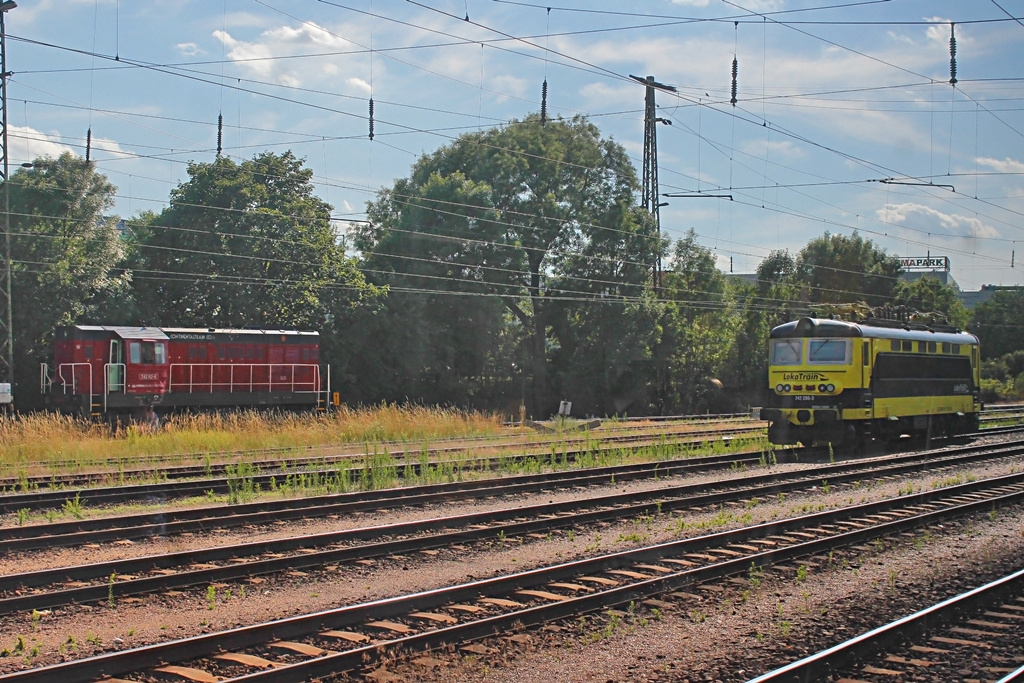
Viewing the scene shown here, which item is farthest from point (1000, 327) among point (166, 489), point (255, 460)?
point (166, 489)

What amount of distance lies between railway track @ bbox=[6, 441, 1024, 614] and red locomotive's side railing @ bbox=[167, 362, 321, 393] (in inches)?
736

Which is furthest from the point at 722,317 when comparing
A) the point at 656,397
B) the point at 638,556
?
the point at 638,556

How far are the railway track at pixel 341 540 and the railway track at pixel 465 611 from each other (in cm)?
200


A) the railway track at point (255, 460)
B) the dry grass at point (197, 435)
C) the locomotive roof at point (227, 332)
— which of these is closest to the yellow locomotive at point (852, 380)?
the railway track at point (255, 460)

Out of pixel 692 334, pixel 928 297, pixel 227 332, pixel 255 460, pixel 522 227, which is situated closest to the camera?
pixel 255 460

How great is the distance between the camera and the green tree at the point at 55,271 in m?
35.1

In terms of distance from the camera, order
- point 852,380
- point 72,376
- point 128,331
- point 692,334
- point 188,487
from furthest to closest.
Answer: point 692,334 → point 128,331 → point 72,376 → point 852,380 → point 188,487

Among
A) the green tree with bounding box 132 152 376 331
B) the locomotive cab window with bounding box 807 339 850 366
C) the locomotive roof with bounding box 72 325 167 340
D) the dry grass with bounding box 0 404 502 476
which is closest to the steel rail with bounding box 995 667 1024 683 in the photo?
the dry grass with bounding box 0 404 502 476

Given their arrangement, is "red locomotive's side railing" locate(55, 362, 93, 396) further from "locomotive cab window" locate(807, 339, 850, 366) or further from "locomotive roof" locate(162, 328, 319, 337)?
"locomotive cab window" locate(807, 339, 850, 366)

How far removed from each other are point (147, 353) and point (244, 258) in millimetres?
11900

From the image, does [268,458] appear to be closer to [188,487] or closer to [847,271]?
[188,487]

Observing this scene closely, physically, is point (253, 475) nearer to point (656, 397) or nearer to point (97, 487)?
point (97, 487)

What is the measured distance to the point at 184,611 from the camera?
855 centimetres

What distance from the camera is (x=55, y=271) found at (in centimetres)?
3528
